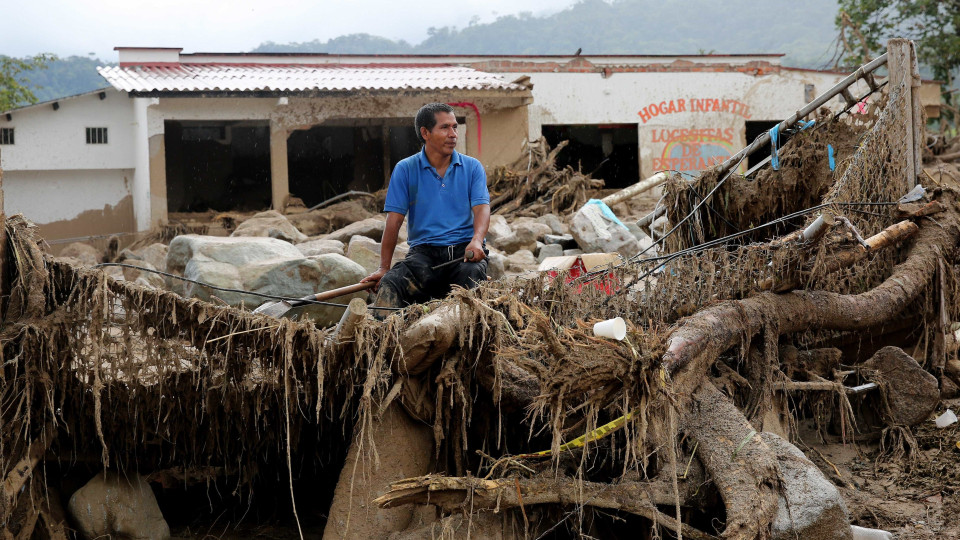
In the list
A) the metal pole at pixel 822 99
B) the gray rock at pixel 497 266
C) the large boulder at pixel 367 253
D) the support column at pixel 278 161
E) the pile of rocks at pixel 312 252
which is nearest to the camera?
the metal pole at pixel 822 99

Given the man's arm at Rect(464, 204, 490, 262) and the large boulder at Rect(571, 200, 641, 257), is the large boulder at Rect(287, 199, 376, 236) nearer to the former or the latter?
the large boulder at Rect(571, 200, 641, 257)

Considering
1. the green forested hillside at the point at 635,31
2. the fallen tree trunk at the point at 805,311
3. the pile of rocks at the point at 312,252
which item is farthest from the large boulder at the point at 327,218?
the green forested hillside at the point at 635,31

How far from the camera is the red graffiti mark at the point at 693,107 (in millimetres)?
17578

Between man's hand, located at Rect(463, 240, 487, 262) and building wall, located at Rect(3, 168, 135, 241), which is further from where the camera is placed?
building wall, located at Rect(3, 168, 135, 241)

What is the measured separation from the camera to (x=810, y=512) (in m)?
4.13

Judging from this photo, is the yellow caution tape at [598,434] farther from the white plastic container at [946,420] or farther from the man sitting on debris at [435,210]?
the white plastic container at [946,420]

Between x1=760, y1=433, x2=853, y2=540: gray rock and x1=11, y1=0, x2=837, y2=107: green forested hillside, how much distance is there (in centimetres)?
8401

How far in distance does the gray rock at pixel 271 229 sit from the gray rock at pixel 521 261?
3.23 m

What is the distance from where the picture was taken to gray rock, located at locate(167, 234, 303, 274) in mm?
8797

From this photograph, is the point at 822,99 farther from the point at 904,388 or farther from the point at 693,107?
the point at 693,107

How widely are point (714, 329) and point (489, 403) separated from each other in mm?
1263

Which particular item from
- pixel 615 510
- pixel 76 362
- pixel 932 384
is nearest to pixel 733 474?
pixel 615 510

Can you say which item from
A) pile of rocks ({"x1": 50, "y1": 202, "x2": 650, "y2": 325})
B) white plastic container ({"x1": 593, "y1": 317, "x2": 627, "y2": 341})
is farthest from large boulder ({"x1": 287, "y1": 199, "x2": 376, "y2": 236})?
white plastic container ({"x1": 593, "y1": 317, "x2": 627, "y2": 341})

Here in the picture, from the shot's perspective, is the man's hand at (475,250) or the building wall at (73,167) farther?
the building wall at (73,167)
